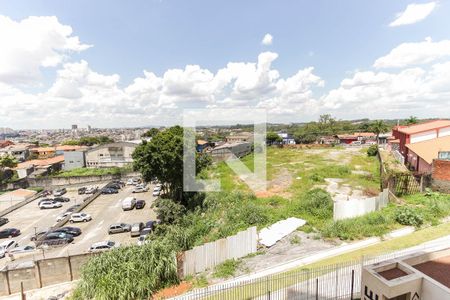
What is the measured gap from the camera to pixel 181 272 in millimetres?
11344

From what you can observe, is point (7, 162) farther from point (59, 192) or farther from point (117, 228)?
point (117, 228)

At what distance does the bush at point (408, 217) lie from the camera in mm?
13172

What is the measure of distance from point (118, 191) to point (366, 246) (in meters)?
29.7

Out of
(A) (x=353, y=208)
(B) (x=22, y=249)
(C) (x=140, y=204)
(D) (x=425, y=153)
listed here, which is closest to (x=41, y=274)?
(B) (x=22, y=249)

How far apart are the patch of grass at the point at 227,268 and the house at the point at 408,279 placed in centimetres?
556

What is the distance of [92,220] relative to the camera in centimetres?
2366

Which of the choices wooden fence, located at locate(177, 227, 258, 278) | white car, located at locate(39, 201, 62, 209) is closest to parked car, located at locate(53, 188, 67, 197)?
white car, located at locate(39, 201, 62, 209)

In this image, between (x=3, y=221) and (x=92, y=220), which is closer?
(x=92, y=220)

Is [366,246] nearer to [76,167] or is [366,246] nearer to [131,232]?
[131,232]

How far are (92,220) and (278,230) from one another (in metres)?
18.2

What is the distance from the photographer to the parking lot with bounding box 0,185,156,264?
62.0ft

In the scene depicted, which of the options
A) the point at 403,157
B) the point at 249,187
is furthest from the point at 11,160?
the point at 403,157

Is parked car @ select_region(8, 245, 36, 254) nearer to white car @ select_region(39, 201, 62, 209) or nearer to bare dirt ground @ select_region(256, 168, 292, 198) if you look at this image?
white car @ select_region(39, 201, 62, 209)

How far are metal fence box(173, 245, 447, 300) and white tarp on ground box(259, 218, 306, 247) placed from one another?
353 centimetres
